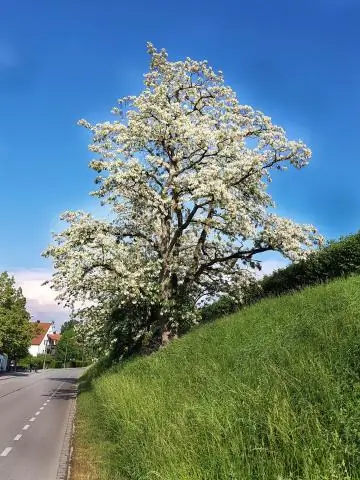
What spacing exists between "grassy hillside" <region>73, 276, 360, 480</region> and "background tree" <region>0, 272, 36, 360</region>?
54236 millimetres

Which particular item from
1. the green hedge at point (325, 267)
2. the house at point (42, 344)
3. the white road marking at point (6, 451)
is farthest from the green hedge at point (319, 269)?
the house at point (42, 344)

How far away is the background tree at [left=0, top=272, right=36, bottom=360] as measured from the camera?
63.8 meters

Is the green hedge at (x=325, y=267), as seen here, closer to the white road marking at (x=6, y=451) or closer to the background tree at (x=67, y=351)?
the white road marking at (x=6, y=451)

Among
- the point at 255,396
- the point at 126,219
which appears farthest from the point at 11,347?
the point at 255,396

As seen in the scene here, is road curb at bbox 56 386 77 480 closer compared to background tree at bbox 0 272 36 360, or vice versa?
road curb at bbox 56 386 77 480

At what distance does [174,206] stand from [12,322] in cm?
5020

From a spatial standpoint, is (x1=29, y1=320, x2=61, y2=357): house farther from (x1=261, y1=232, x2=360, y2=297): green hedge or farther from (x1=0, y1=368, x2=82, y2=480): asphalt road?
(x1=261, y1=232, x2=360, y2=297): green hedge

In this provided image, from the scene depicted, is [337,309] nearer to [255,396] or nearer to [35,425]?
[255,396]

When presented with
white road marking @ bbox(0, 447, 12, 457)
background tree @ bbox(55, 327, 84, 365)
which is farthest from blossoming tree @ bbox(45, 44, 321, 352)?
background tree @ bbox(55, 327, 84, 365)

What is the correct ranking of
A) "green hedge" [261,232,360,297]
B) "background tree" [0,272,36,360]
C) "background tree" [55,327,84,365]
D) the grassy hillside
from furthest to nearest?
"background tree" [55,327,84,365]
"background tree" [0,272,36,360]
"green hedge" [261,232,360,297]
the grassy hillside

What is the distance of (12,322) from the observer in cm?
6694

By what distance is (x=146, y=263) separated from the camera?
2531 centimetres

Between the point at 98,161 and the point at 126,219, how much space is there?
4.45m

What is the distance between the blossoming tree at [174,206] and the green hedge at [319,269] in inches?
71.9
